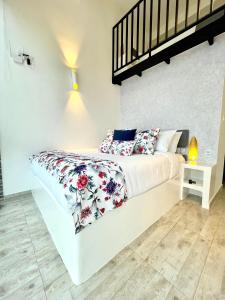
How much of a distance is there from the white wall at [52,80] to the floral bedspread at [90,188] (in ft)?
4.44

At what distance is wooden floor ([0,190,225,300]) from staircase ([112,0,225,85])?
240 centimetres

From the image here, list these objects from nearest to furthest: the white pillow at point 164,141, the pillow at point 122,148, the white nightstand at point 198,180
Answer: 1. the white nightstand at point 198,180
2. the pillow at point 122,148
3. the white pillow at point 164,141

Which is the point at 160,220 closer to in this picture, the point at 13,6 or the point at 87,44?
the point at 87,44

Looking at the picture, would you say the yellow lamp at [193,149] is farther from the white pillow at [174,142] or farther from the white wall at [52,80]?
the white wall at [52,80]

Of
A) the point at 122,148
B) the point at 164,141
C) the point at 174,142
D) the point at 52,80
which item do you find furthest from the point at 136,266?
the point at 52,80

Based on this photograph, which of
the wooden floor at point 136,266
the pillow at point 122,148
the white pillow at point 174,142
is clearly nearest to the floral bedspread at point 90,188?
the wooden floor at point 136,266

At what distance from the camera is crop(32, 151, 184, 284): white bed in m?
0.95

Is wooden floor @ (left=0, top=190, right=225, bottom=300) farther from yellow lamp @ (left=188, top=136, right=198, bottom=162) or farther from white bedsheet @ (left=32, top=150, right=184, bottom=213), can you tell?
yellow lamp @ (left=188, top=136, right=198, bottom=162)

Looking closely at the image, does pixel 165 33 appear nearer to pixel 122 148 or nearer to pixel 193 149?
pixel 193 149

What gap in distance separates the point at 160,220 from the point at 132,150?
93 centimetres

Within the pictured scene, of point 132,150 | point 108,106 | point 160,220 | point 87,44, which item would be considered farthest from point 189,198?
point 87,44

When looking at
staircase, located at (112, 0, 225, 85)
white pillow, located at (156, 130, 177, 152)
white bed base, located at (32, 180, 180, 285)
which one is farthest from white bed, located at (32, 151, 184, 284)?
staircase, located at (112, 0, 225, 85)

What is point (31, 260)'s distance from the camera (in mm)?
1114

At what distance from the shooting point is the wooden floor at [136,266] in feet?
2.90
